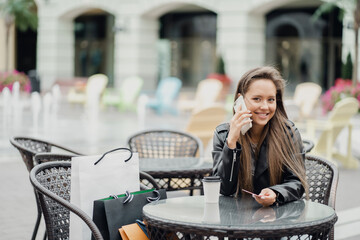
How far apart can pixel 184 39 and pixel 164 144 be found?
2701 centimetres

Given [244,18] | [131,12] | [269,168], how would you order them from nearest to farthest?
[269,168] < [244,18] < [131,12]

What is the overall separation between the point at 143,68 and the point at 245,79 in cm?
2755

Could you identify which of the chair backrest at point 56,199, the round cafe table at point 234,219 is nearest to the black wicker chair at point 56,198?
the chair backrest at point 56,199

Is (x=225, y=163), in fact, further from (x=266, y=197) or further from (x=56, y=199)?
(x=56, y=199)

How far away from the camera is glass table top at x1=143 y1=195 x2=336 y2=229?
9.91ft

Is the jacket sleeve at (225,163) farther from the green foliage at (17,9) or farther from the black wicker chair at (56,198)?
the green foliage at (17,9)

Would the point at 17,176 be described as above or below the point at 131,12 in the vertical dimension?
below

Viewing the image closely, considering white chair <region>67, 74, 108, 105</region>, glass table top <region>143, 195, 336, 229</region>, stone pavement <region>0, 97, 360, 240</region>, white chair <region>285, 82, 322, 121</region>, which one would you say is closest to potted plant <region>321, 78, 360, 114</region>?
stone pavement <region>0, 97, 360, 240</region>

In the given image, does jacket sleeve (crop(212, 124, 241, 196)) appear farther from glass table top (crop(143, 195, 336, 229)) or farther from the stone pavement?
the stone pavement

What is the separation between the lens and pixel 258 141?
370 centimetres

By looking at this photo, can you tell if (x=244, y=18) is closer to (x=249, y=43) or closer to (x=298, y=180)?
(x=249, y=43)

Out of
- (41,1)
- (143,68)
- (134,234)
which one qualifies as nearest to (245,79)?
(134,234)

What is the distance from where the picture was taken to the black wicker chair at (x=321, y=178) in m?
4.13

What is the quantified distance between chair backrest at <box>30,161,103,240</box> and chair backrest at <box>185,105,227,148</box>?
4.99 metres
